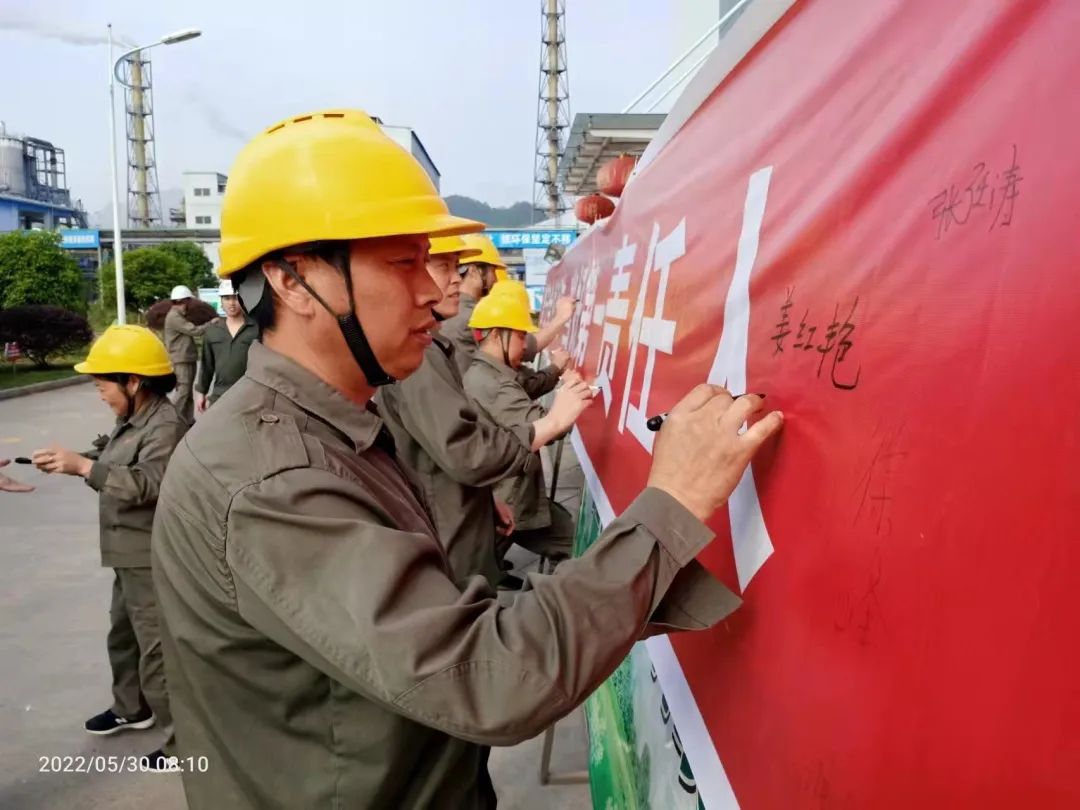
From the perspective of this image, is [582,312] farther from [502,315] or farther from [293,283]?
[293,283]

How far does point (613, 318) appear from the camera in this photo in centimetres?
314

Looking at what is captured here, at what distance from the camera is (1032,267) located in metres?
0.70

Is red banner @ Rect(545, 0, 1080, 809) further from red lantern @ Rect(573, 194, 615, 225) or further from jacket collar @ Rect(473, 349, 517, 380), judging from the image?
red lantern @ Rect(573, 194, 615, 225)

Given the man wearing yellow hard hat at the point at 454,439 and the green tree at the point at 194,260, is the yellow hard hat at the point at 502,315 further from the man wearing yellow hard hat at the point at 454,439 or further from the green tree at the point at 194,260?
the green tree at the point at 194,260

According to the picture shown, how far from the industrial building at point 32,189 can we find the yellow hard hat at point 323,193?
63088 millimetres

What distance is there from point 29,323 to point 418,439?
63.1 ft

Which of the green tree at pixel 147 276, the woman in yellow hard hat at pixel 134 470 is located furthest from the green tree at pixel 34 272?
the woman in yellow hard hat at pixel 134 470

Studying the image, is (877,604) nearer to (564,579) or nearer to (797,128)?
(564,579)

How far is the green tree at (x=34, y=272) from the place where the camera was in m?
22.5

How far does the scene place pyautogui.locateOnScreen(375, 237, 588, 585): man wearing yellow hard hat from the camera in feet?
9.48

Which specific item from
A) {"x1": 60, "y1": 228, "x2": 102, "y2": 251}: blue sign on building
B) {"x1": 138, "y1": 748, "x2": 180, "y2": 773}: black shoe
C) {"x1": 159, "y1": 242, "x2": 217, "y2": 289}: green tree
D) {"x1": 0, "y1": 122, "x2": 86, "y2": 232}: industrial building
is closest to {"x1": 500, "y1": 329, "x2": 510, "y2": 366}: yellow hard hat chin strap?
{"x1": 138, "y1": 748, "x2": 180, "y2": 773}: black shoe

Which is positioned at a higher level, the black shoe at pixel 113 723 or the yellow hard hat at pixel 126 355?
the yellow hard hat at pixel 126 355

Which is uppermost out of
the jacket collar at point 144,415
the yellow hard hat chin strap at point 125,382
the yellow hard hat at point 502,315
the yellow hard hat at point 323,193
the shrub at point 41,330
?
the yellow hard hat at point 323,193

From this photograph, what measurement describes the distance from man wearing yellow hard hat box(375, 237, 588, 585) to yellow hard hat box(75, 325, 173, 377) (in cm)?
111
